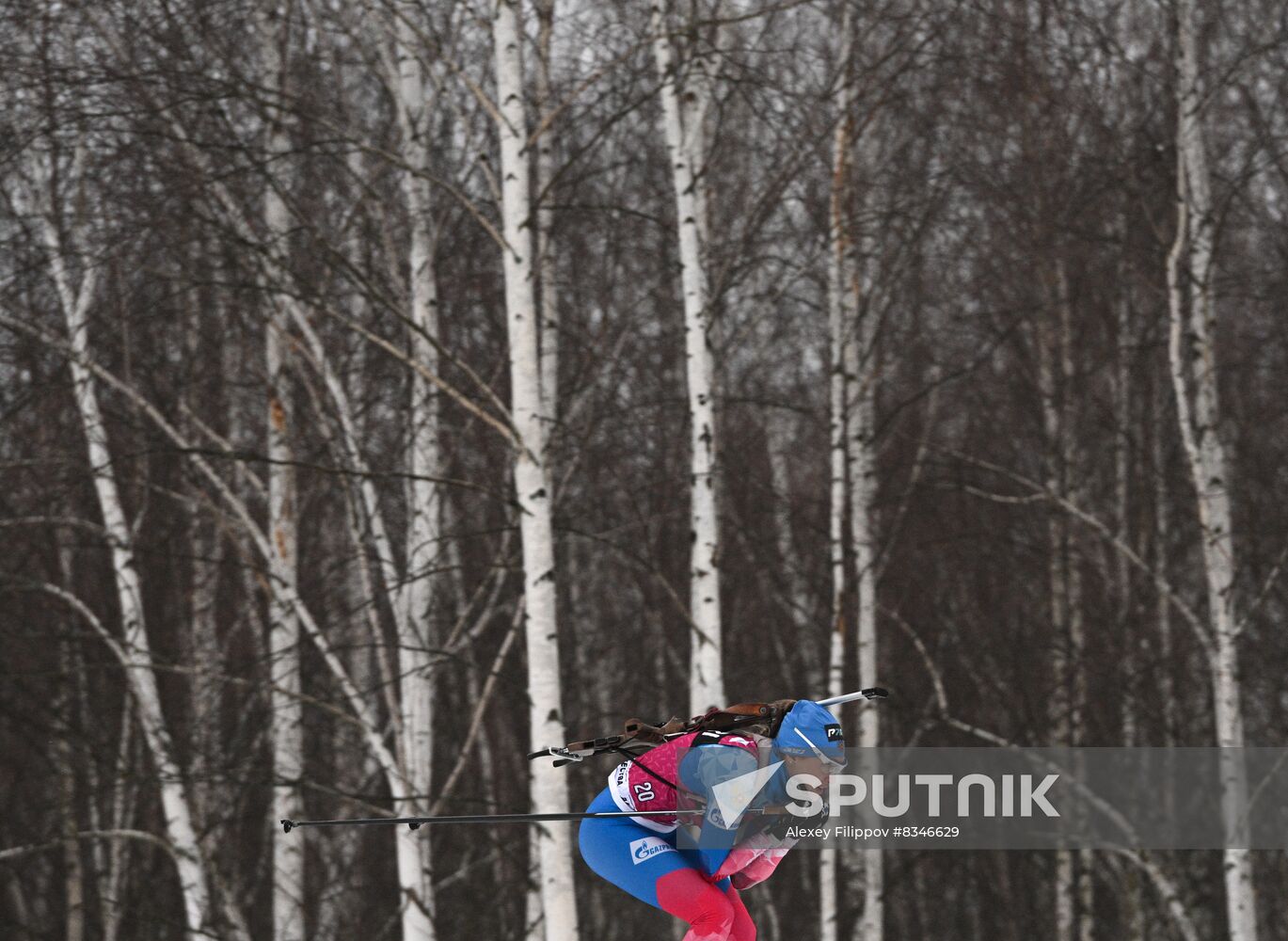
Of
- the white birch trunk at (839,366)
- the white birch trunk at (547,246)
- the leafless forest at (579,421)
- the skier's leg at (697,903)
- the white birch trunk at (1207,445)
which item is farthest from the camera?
the white birch trunk at (839,366)

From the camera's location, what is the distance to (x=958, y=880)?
18172 mm

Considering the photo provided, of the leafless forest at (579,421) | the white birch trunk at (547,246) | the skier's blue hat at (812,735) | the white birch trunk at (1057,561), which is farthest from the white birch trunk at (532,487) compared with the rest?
the white birch trunk at (1057,561)

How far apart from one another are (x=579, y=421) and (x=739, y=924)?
6.83m

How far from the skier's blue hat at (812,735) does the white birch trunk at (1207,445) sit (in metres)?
5.10

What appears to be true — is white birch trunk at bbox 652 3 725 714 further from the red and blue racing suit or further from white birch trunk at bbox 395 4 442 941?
the red and blue racing suit

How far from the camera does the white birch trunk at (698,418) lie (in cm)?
812

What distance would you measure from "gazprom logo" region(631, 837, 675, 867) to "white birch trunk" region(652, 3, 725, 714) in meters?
2.99

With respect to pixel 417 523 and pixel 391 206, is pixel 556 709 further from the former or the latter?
pixel 391 206

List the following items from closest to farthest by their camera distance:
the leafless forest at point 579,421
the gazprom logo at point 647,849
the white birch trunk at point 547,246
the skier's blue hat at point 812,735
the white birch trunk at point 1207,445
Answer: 1. the skier's blue hat at point 812,735
2. the gazprom logo at point 647,849
3. the leafless forest at point 579,421
4. the white birch trunk at point 1207,445
5. the white birch trunk at point 547,246

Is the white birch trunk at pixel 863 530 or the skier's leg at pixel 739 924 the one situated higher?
the white birch trunk at pixel 863 530

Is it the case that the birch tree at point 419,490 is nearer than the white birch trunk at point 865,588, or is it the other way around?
the birch tree at point 419,490

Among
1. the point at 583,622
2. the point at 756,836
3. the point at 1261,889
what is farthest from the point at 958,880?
the point at 756,836

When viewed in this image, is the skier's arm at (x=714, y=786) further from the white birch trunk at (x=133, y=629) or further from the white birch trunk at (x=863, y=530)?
the white birch trunk at (x=863, y=530)

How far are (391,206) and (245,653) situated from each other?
7283 mm
